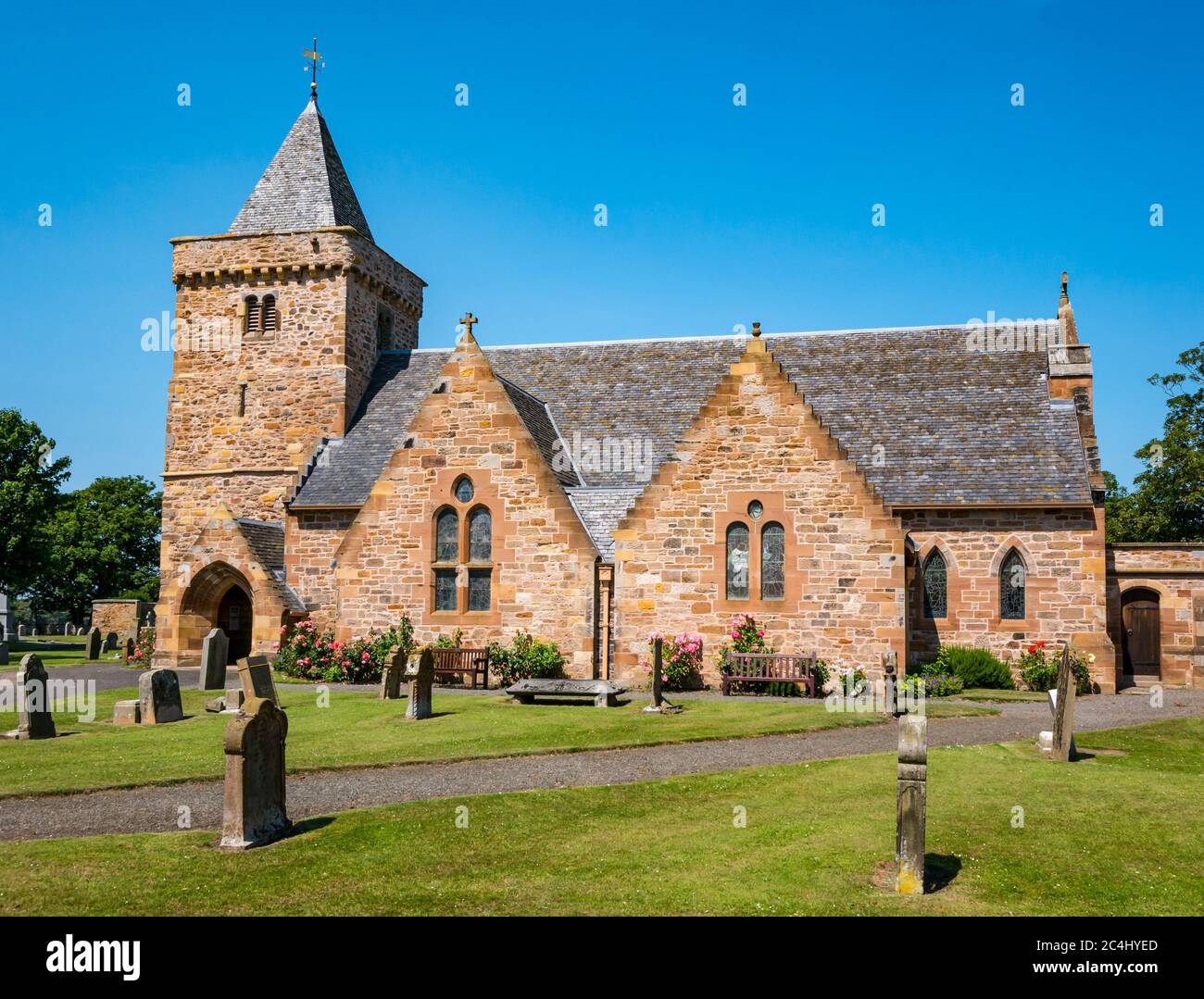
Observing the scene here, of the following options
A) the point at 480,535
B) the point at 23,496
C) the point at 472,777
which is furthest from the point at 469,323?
the point at 23,496

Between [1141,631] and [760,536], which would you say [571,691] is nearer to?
[760,536]

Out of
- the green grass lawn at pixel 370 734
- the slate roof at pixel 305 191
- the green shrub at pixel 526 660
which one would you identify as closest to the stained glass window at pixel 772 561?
the green grass lawn at pixel 370 734

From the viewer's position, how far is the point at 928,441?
2942cm

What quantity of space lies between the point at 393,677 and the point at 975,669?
1399 centimetres

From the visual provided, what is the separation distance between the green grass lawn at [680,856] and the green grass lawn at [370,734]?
3606mm

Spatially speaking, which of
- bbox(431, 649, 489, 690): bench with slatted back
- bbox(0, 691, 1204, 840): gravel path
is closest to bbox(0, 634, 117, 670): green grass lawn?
bbox(431, 649, 489, 690): bench with slatted back

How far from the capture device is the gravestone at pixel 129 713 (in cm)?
2042

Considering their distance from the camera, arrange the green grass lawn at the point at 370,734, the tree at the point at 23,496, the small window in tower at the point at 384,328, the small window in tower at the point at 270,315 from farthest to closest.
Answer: the tree at the point at 23,496, the small window in tower at the point at 384,328, the small window in tower at the point at 270,315, the green grass lawn at the point at 370,734

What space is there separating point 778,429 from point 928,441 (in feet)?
19.0

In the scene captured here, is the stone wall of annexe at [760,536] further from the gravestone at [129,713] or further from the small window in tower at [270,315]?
the small window in tower at [270,315]

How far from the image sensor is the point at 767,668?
25.2m

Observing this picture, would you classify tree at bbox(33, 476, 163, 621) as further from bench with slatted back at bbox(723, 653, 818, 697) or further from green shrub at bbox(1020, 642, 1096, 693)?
green shrub at bbox(1020, 642, 1096, 693)

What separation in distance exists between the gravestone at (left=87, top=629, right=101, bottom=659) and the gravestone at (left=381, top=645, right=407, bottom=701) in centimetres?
2186
